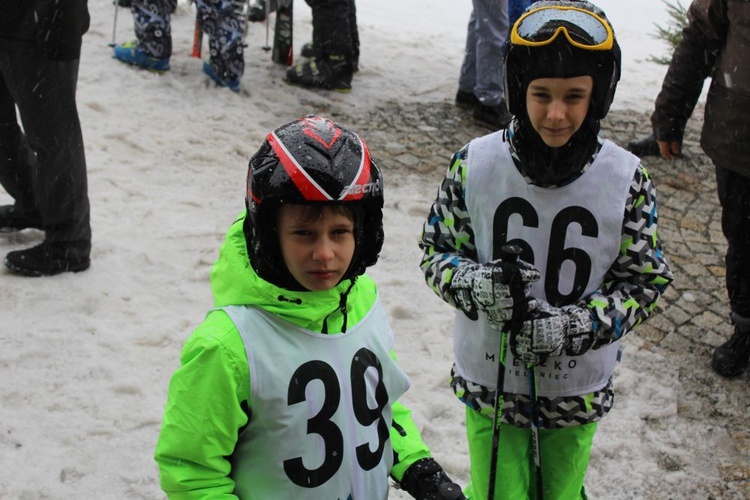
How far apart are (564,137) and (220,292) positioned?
1221 millimetres

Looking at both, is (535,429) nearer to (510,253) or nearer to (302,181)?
(510,253)

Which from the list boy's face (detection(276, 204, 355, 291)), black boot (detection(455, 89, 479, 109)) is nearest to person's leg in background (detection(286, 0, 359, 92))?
black boot (detection(455, 89, 479, 109))

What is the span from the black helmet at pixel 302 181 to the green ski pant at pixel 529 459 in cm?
103

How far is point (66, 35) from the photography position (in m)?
4.69

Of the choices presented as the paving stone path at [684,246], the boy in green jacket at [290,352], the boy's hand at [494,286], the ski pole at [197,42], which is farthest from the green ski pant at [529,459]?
the ski pole at [197,42]

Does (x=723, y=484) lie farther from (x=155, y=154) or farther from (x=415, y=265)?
(x=155, y=154)

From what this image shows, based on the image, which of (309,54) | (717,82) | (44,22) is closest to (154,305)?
(44,22)

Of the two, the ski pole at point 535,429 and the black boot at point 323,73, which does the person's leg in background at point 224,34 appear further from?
the ski pole at point 535,429

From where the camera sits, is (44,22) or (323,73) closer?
(44,22)

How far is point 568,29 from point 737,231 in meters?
2.52

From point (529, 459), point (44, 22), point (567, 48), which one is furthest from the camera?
point (44, 22)

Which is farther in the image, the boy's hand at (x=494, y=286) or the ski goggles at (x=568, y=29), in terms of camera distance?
the ski goggles at (x=568, y=29)

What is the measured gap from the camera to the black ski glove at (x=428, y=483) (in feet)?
7.56

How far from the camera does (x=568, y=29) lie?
2637mm
